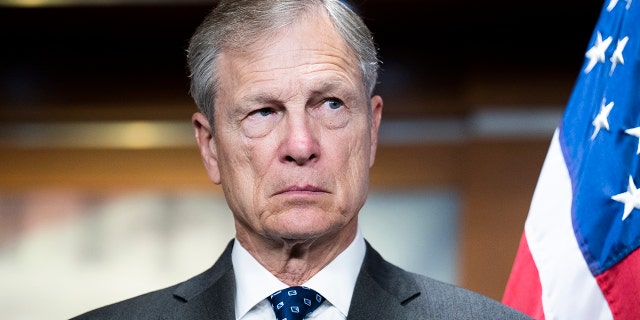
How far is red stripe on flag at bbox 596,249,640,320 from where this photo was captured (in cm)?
189

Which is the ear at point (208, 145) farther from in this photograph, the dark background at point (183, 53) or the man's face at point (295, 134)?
the dark background at point (183, 53)

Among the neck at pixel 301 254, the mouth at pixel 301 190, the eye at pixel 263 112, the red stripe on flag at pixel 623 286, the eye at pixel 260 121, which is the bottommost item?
the red stripe on flag at pixel 623 286

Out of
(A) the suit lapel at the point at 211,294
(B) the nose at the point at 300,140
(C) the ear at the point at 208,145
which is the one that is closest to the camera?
(B) the nose at the point at 300,140

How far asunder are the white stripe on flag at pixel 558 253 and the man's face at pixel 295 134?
1.35 ft

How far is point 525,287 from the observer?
204cm

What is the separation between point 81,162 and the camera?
11.6 ft

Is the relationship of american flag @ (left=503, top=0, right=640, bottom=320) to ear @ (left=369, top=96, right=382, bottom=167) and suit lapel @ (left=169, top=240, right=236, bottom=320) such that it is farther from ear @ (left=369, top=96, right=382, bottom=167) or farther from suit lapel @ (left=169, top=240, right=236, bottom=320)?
suit lapel @ (left=169, top=240, right=236, bottom=320)

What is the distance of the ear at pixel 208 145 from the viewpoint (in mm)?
1914

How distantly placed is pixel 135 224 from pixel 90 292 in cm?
26

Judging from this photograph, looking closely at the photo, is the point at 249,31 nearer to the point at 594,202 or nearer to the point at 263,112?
the point at 263,112

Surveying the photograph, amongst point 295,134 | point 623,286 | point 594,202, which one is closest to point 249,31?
point 295,134

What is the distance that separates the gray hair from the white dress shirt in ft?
0.91

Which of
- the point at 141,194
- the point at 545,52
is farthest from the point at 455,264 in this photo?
the point at 141,194

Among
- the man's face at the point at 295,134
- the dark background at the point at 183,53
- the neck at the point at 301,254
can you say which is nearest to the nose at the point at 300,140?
the man's face at the point at 295,134
